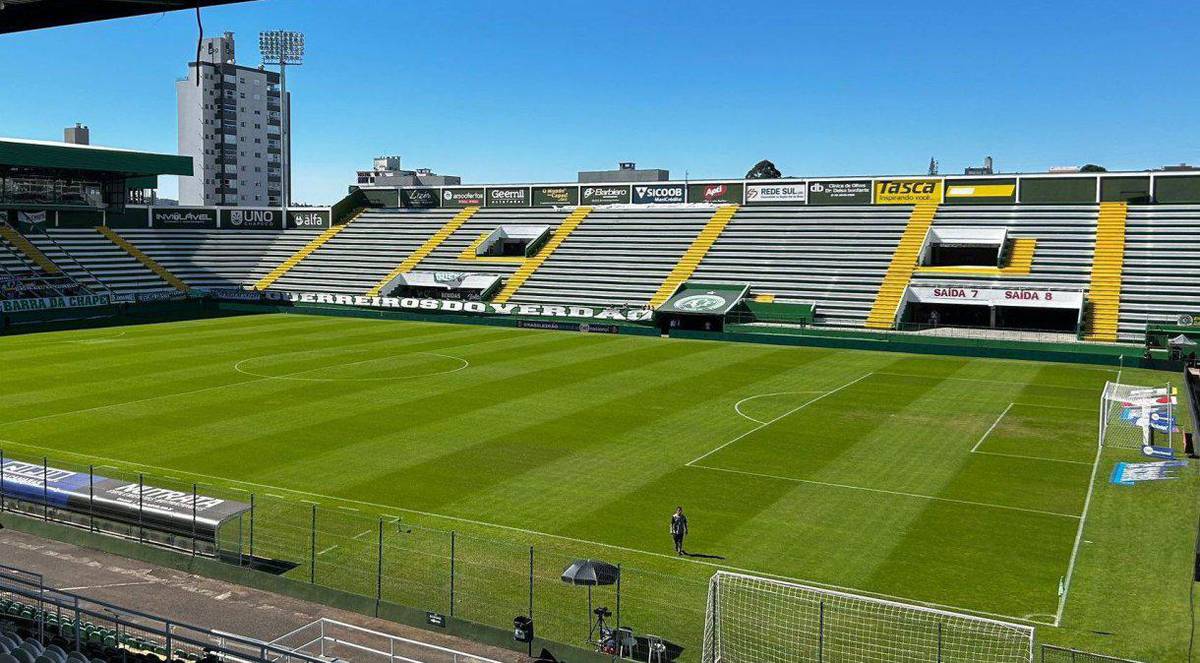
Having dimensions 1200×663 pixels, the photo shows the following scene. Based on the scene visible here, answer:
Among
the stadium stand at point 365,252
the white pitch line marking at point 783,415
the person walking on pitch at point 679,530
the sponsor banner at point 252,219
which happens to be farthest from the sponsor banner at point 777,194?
the person walking on pitch at point 679,530

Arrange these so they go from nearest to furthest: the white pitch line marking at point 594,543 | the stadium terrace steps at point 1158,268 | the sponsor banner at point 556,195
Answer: the white pitch line marking at point 594,543 → the stadium terrace steps at point 1158,268 → the sponsor banner at point 556,195

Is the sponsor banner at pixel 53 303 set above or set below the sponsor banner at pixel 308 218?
below

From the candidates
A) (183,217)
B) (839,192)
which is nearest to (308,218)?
(183,217)

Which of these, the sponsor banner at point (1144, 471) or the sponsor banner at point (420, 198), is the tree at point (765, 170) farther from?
the sponsor banner at point (1144, 471)

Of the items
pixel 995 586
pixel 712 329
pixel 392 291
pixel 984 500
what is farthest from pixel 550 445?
pixel 392 291

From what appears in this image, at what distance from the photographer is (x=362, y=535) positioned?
821 inches

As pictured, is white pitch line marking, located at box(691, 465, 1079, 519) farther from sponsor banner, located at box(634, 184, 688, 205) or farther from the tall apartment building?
the tall apartment building

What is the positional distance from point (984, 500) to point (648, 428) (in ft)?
36.0

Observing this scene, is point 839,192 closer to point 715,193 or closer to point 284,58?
point 715,193

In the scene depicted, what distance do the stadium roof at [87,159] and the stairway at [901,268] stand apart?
54.5 m

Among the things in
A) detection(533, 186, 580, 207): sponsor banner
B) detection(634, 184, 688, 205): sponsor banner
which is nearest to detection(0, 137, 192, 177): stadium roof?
detection(533, 186, 580, 207): sponsor banner

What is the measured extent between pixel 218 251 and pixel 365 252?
41.4 feet

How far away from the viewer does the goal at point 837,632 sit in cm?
1544

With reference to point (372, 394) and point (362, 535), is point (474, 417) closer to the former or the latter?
point (372, 394)
